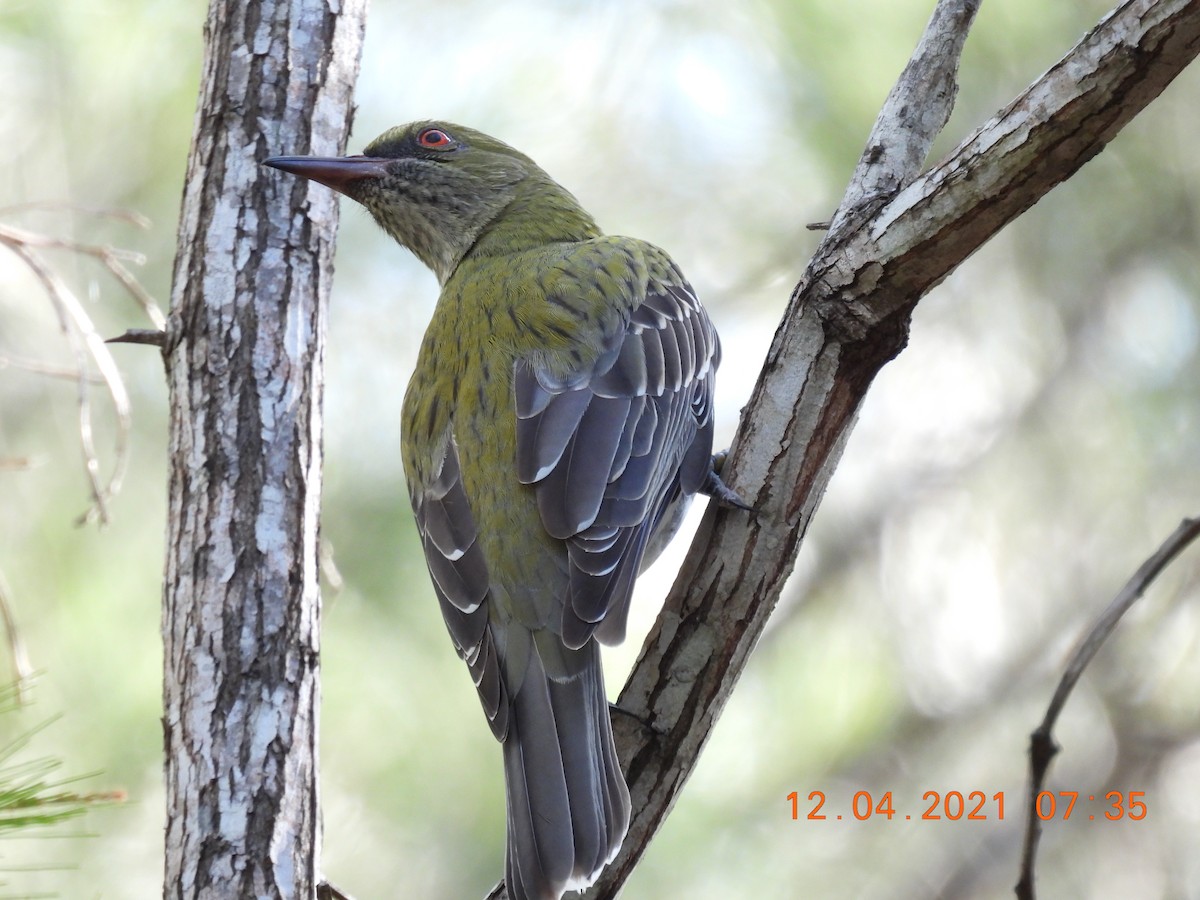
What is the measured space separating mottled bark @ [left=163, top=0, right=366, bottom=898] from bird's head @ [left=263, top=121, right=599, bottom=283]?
830mm

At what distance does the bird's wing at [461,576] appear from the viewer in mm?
3287

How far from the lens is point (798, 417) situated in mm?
3064

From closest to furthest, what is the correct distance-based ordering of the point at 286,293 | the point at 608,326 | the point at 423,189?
the point at 286,293
the point at 608,326
the point at 423,189

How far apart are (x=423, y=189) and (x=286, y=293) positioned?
1.33 meters

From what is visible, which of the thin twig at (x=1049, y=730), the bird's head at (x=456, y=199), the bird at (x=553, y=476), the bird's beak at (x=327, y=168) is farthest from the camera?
the bird's head at (x=456, y=199)

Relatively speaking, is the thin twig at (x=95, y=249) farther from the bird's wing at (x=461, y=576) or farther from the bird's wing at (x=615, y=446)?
the bird's wing at (x=615, y=446)

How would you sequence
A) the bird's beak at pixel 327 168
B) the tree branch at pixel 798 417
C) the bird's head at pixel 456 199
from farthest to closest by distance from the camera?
the bird's head at pixel 456 199 < the bird's beak at pixel 327 168 < the tree branch at pixel 798 417

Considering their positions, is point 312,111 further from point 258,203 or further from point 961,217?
point 961,217

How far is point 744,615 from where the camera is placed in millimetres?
3096

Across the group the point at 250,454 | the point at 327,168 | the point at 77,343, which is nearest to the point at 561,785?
the point at 250,454

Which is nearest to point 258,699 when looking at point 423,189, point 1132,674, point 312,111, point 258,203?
point 258,203
